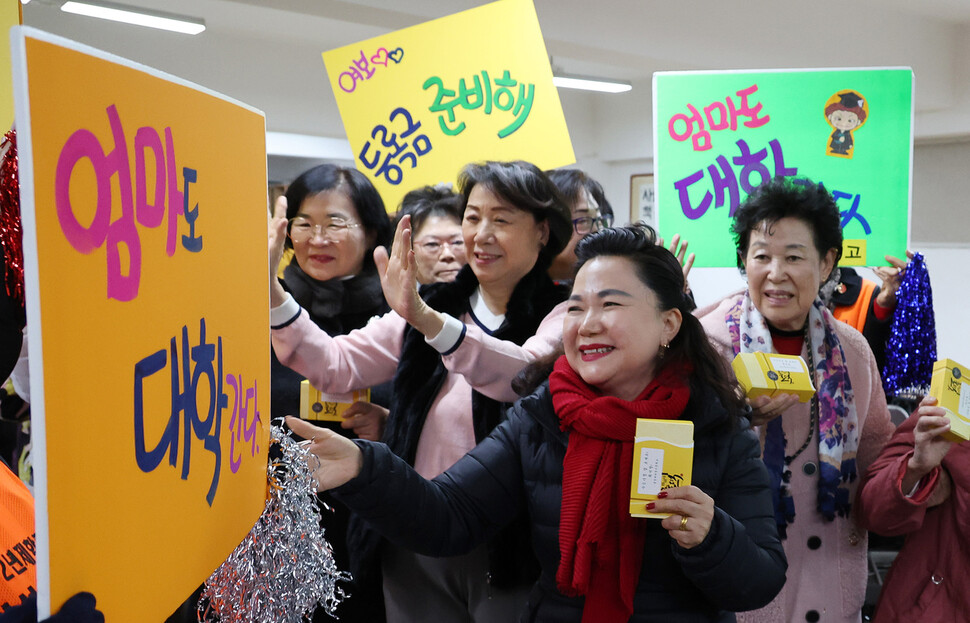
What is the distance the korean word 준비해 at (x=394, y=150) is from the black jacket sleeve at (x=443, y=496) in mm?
1379

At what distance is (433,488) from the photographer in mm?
1509

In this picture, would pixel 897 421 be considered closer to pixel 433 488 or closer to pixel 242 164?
pixel 433 488

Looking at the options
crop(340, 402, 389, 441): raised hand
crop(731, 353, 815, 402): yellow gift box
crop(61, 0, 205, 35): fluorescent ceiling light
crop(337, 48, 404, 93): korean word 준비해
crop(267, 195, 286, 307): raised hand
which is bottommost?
crop(340, 402, 389, 441): raised hand

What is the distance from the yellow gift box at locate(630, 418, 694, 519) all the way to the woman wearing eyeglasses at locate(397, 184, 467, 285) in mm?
1361

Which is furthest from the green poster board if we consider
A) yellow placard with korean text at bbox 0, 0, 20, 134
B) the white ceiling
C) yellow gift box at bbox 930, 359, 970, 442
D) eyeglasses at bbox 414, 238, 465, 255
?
the white ceiling

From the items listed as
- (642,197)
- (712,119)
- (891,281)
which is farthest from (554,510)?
(642,197)

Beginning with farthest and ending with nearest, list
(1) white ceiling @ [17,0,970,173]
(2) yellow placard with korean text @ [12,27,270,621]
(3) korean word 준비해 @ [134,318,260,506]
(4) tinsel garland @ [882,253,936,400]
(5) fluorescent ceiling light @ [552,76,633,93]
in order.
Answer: (5) fluorescent ceiling light @ [552,76,633,93], (1) white ceiling @ [17,0,970,173], (4) tinsel garland @ [882,253,936,400], (3) korean word 준비해 @ [134,318,260,506], (2) yellow placard with korean text @ [12,27,270,621]

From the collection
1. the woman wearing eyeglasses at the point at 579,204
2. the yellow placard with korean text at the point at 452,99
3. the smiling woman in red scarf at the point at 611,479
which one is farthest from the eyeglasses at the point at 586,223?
the smiling woman in red scarf at the point at 611,479

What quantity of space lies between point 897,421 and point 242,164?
2885mm

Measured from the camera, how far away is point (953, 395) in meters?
1.78

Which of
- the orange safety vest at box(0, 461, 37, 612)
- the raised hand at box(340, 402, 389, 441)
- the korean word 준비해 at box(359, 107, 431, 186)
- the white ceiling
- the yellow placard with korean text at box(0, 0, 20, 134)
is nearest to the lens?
the orange safety vest at box(0, 461, 37, 612)

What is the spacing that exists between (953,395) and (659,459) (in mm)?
862

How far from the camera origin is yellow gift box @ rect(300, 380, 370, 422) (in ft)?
6.47

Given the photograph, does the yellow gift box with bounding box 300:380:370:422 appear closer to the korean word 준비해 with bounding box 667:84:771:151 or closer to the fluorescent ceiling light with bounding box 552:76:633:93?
the korean word 준비해 with bounding box 667:84:771:151
